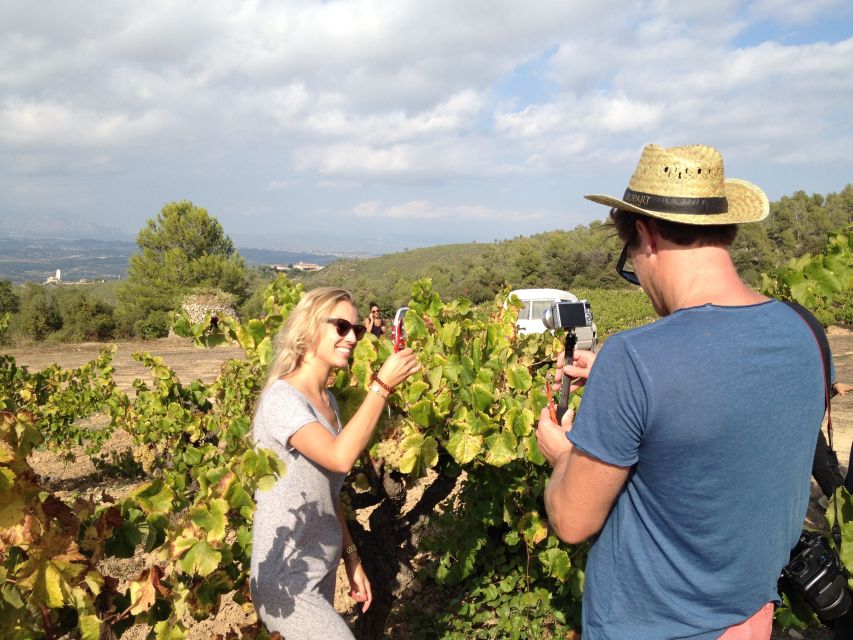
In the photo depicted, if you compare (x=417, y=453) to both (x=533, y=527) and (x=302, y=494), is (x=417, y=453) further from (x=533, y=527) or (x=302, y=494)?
(x=533, y=527)

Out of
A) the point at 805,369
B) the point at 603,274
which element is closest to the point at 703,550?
the point at 805,369

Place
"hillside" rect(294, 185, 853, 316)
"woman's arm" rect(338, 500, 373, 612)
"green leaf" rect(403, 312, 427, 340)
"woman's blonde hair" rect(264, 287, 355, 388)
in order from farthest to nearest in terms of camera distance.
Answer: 1. "hillside" rect(294, 185, 853, 316)
2. "green leaf" rect(403, 312, 427, 340)
3. "woman's arm" rect(338, 500, 373, 612)
4. "woman's blonde hair" rect(264, 287, 355, 388)

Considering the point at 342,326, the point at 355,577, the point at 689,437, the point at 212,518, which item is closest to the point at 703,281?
the point at 689,437

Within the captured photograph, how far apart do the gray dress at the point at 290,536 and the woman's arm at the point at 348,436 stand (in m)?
0.04

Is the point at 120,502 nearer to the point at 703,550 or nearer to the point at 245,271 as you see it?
the point at 703,550

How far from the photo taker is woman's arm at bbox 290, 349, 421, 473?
158cm

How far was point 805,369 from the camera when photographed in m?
1.11

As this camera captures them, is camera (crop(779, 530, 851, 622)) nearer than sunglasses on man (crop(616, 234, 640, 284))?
No

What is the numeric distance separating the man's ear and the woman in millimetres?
732

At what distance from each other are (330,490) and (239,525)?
727mm

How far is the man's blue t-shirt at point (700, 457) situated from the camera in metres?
1.03

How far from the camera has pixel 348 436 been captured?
5.21 ft

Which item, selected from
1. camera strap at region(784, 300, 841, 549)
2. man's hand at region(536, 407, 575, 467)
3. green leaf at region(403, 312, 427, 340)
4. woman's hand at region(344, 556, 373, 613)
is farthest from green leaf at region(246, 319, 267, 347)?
camera strap at region(784, 300, 841, 549)

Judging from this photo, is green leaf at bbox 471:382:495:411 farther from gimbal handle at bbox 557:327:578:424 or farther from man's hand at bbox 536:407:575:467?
man's hand at bbox 536:407:575:467
